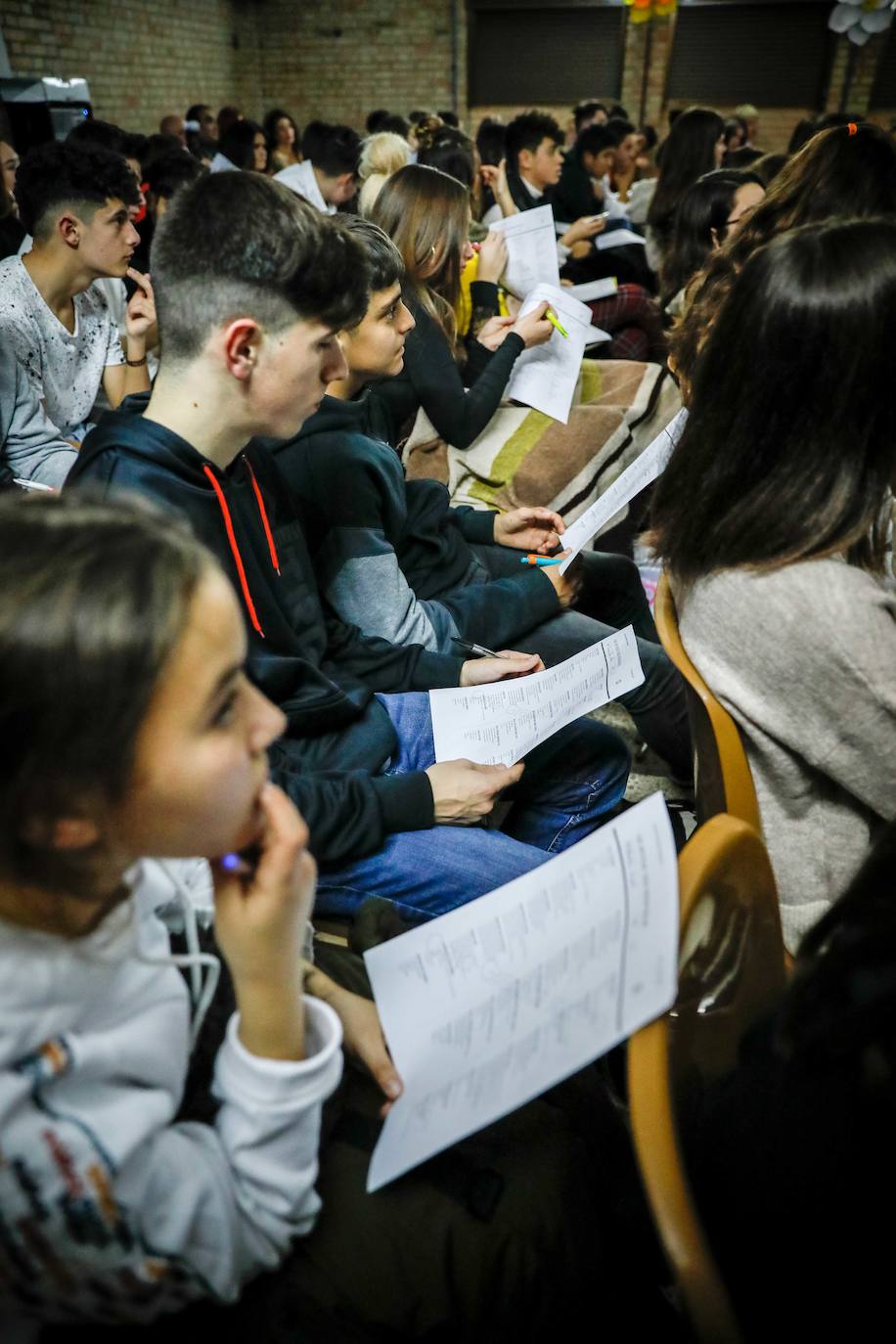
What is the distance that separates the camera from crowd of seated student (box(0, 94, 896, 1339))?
62 centimetres

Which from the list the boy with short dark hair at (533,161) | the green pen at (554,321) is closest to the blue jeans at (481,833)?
the green pen at (554,321)

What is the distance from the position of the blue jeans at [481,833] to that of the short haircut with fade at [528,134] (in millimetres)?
4311

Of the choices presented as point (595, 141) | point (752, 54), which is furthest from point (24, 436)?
point (752, 54)

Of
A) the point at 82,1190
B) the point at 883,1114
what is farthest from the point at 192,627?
the point at 883,1114

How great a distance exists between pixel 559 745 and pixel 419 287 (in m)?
1.42

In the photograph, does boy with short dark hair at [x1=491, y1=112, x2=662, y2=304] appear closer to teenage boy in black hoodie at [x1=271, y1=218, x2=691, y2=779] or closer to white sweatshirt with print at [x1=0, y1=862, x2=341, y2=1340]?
teenage boy in black hoodie at [x1=271, y1=218, x2=691, y2=779]

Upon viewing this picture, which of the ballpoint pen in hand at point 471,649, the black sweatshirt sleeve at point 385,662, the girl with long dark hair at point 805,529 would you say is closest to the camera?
the girl with long dark hair at point 805,529

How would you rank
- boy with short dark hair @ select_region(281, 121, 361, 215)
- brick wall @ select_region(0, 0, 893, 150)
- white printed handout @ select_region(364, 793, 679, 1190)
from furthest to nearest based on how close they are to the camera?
1. brick wall @ select_region(0, 0, 893, 150)
2. boy with short dark hair @ select_region(281, 121, 361, 215)
3. white printed handout @ select_region(364, 793, 679, 1190)

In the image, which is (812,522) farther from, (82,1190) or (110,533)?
(82,1190)

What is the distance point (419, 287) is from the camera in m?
2.36

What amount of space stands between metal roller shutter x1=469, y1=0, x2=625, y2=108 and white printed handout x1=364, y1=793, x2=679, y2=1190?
39.5 ft

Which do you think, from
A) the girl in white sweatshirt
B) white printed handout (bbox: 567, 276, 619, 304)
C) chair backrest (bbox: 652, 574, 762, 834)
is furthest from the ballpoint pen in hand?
white printed handout (bbox: 567, 276, 619, 304)

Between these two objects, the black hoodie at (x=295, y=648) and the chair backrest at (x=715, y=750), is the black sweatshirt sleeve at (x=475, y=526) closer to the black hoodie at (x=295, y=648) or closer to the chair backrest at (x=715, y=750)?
the black hoodie at (x=295, y=648)

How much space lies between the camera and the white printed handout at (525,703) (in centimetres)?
140
